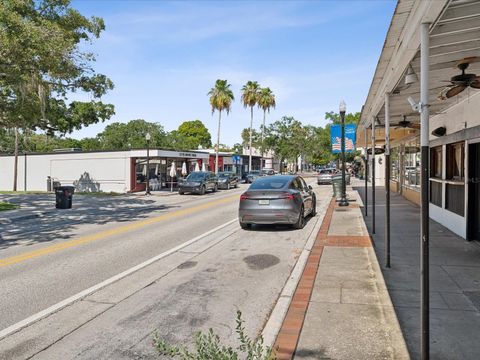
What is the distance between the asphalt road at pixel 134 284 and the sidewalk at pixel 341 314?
1.69ft

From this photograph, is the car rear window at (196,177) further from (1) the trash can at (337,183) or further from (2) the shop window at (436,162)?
(2) the shop window at (436,162)

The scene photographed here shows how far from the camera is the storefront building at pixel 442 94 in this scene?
385 centimetres

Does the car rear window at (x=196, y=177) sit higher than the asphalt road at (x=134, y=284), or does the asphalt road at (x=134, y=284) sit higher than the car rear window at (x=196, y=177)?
the car rear window at (x=196, y=177)

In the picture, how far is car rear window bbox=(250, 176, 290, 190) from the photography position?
1209cm

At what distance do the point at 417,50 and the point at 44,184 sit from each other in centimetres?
3981

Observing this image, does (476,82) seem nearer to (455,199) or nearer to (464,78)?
(464,78)

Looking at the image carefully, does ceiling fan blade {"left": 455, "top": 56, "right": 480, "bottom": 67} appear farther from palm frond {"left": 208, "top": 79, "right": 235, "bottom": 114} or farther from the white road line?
palm frond {"left": 208, "top": 79, "right": 235, "bottom": 114}

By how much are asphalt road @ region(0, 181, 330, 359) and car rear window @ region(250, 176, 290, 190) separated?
4.40ft

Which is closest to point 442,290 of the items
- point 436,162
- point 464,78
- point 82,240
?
point 464,78

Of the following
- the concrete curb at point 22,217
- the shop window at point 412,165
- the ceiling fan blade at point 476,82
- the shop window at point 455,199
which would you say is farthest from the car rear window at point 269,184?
the concrete curb at point 22,217

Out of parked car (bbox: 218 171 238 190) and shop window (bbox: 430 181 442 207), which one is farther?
parked car (bbox: 218 171 238 190)

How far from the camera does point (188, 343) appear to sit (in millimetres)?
4473

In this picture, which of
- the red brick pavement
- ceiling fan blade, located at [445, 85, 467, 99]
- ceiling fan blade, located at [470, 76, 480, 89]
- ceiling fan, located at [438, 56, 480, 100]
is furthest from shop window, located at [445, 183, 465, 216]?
ceiling fan blade, located at [470, 76, 480, 89]

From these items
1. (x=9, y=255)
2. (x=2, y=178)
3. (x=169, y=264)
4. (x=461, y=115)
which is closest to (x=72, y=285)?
(x=169, y=264)
